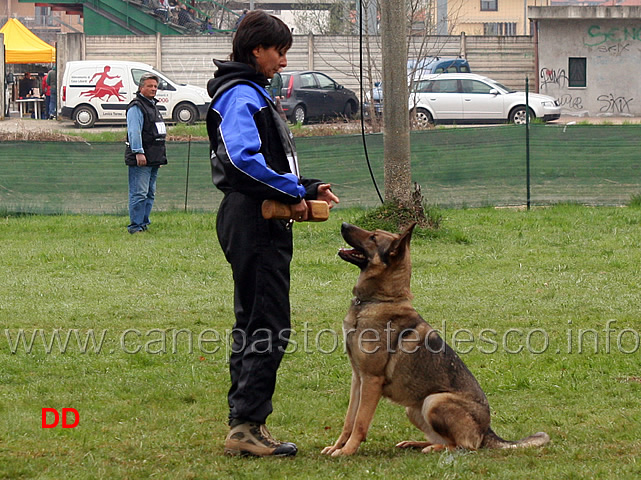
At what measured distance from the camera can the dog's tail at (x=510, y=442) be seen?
450cm

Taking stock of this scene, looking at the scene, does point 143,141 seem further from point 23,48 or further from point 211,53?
point 23,48

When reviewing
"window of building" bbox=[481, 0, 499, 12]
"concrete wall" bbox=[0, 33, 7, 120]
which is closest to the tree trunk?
"concrete wall" bbox=[0, 33, 7, 120]

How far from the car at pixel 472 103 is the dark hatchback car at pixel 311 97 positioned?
2.53 meters

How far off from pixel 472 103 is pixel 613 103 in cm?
836

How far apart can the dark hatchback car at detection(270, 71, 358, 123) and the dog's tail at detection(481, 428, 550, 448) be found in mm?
22372

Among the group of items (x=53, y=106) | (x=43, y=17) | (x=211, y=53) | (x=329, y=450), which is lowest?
(x=329, y=450)

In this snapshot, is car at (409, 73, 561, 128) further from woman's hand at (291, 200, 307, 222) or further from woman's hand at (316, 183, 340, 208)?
woman's hand at (291, 200, 307, 222)

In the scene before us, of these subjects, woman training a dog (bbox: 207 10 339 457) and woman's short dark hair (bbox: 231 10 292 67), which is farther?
woman's short dark hair (bbox: 231 10 292 67)

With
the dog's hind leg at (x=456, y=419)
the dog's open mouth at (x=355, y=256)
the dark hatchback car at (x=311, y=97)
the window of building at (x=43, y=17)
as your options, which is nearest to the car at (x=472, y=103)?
the dark hatchback car at (x=311, y=97)

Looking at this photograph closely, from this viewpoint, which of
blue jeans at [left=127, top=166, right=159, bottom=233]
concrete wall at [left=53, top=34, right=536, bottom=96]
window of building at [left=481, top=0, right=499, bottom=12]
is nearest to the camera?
blue jeans at [left=127, top=166, right=159, bottom=233]

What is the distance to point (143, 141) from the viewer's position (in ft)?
39.2

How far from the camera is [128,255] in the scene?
35.3 feet

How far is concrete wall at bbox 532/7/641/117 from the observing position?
103 feet

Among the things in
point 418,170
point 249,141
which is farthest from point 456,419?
point 418,170
